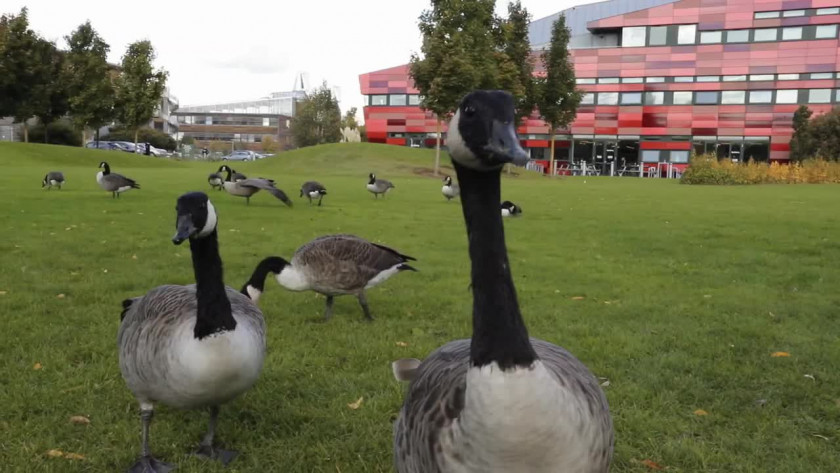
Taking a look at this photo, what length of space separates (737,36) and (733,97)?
234 inches

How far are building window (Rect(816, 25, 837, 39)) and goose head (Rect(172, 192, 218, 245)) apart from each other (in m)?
70.1

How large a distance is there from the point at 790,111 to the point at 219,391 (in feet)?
226

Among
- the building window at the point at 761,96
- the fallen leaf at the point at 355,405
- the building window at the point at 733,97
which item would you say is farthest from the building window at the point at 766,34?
the fallen leaf at the point at 355,405

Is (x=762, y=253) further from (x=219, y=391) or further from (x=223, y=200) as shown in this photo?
(x=223, y=200)

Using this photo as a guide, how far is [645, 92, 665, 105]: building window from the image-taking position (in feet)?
206

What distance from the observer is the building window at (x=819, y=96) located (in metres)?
58.9

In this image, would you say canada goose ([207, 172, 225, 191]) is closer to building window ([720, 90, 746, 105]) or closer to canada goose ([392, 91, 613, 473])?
canada goose ([392, 91, 613, 473])

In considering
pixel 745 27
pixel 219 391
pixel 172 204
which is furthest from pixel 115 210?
pixel 745 27

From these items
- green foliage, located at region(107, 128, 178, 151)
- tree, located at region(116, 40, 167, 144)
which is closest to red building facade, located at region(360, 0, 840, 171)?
tree, located at region(116, 40, 167, 144)

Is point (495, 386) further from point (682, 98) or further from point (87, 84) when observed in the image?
point (682, 98)

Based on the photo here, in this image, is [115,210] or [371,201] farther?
[371,201]

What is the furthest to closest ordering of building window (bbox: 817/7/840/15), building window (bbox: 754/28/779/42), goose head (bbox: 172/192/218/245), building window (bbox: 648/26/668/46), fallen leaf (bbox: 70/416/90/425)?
building window (bbox: 648/26/668/46) < building window (bbox: 754/28/779/42) < building window (bbox: 817/7/840/15) < fallen leaf (bbox: 70/416/90/425) < goose head (bbox: 172/192/218/245)

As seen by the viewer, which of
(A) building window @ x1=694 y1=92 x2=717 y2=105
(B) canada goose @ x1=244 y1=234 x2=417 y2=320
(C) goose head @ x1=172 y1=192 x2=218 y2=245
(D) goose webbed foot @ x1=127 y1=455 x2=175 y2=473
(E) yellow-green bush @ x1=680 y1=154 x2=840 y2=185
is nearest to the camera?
(C) goose head @ x1=172 y1=192 x2=218 y2=245

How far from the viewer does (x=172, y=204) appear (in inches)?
687
